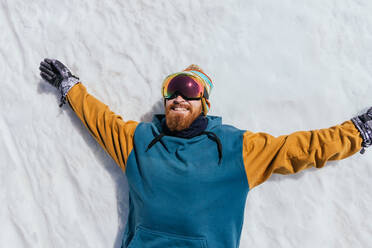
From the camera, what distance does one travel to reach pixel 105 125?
68.7 inches

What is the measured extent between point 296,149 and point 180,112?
545 mm

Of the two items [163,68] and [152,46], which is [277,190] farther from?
[152,46]

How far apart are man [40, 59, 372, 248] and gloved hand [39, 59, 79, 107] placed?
0.60 m

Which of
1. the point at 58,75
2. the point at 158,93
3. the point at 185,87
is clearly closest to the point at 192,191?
the point at 185,87

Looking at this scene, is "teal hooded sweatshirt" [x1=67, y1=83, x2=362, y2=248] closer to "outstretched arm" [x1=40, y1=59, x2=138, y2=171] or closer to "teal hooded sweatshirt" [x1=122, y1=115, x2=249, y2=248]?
"teal hooded sweatshirt" [x1=122, y1=115, x2=249, y2=248]

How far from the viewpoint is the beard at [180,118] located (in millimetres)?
1540

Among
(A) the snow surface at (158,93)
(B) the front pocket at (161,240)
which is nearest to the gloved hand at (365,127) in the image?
(A) the snow surface at (158,93)

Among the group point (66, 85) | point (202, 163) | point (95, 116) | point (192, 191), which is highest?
point (66, 85)

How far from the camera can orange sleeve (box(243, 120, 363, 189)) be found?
1.43 metres

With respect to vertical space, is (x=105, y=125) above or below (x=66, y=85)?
below

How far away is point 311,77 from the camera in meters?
1.77

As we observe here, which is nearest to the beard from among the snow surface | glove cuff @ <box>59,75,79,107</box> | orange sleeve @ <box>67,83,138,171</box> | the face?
the face

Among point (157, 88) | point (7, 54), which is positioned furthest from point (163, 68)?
point (7, 54)

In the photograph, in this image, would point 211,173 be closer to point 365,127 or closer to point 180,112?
point 180,112
